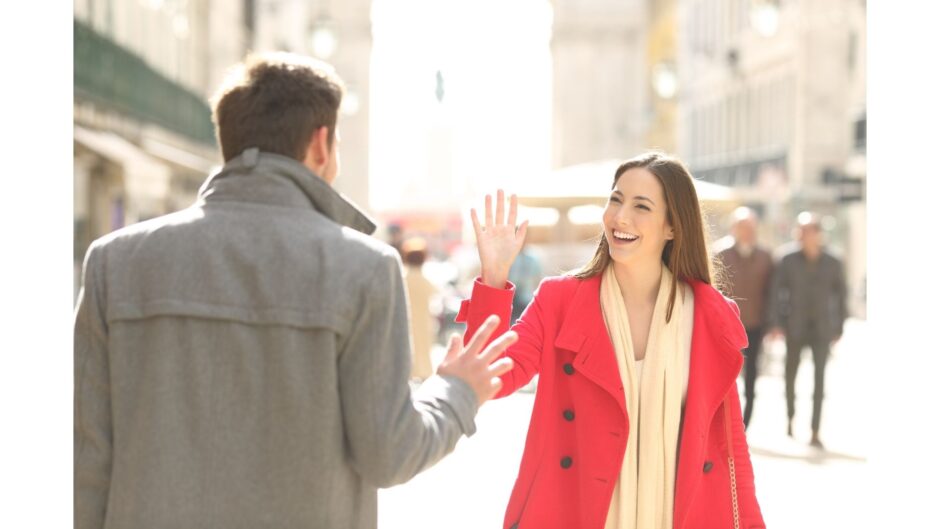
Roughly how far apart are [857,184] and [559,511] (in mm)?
15778

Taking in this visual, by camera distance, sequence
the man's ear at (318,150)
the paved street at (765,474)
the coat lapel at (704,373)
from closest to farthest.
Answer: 1. the man's ear at (318,150)
2. the coat lapel at (704,373)
3. the paved street at (765,474)

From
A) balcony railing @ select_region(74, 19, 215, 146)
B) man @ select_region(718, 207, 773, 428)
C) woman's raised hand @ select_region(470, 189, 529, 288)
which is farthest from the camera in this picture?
balcony railing @ select_region(74, 19, 215, 146)

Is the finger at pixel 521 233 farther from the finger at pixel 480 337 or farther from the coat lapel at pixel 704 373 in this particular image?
the finger at pixel 480 337

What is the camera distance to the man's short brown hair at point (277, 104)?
3.25 metres

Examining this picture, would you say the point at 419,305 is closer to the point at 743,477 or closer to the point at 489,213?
the point at 489,213

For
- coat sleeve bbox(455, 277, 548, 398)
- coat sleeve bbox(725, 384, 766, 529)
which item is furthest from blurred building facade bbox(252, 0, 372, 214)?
coat sleeve bbox(725, 384, 766, 529)

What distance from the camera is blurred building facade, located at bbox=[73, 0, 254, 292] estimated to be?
22625 mm

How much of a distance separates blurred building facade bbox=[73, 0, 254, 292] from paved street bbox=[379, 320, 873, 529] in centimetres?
875

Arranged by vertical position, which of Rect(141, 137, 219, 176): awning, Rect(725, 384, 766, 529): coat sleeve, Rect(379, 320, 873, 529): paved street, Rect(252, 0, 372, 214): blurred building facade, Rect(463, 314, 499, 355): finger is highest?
Rect(252, 0, 372, 214): blurred building facade

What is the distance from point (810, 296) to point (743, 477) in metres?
8.96

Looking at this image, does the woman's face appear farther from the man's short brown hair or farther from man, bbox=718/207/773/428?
man, bbox=718/207/773/428

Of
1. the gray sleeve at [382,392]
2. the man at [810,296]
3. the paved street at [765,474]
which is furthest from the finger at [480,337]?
the man at [810,296]

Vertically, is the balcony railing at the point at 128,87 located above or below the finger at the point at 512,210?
above

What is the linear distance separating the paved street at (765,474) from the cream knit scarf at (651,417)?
680 mm
